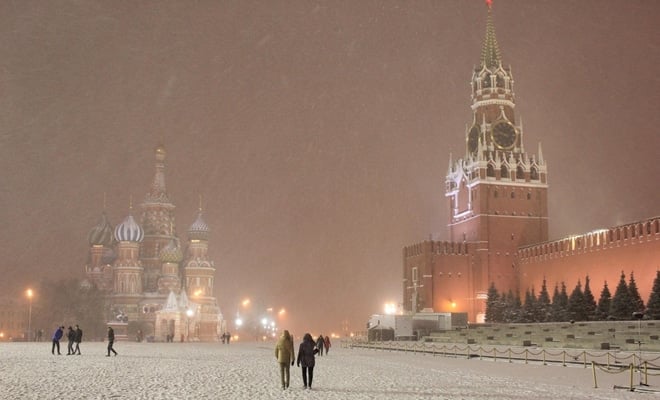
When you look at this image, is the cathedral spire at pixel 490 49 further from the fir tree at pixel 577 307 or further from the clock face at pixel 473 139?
the fir tree at pixel 577 307

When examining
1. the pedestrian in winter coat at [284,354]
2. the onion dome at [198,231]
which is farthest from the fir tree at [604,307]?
the onion dome at [198,231]

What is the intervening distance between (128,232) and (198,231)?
7.64 m

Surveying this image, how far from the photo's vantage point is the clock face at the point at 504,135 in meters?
71.9

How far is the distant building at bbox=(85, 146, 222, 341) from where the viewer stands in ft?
253

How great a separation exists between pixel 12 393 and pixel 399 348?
2519cm

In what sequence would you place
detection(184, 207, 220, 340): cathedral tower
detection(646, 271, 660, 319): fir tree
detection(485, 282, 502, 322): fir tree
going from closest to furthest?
detection(646, 271, 660, 319): fir tree → detection(485, 282, 502, 322): fir tree → detection(184, 207, 220, 340): cathedral tower

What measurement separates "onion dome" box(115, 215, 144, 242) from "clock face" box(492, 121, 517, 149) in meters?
38.8

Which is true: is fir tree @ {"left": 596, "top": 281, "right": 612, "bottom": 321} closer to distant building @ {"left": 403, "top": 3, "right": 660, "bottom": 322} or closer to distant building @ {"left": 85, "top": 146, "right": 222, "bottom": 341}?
distant building @ {"left": 403, "top": 3, "right": 660, "bottom": 322}

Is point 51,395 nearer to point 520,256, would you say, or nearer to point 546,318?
point 546,318

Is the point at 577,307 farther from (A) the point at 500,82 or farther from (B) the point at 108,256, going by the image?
(B) the point at 108,256

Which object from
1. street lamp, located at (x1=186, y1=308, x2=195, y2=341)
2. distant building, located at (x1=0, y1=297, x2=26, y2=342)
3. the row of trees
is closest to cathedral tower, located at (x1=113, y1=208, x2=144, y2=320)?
street lamp, located at (x1=186, y1=308, x2=195, y2=341)

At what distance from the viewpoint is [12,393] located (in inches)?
554

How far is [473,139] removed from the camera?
7344 cm

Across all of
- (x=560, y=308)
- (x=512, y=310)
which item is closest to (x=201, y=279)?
(x=512, y=310)
